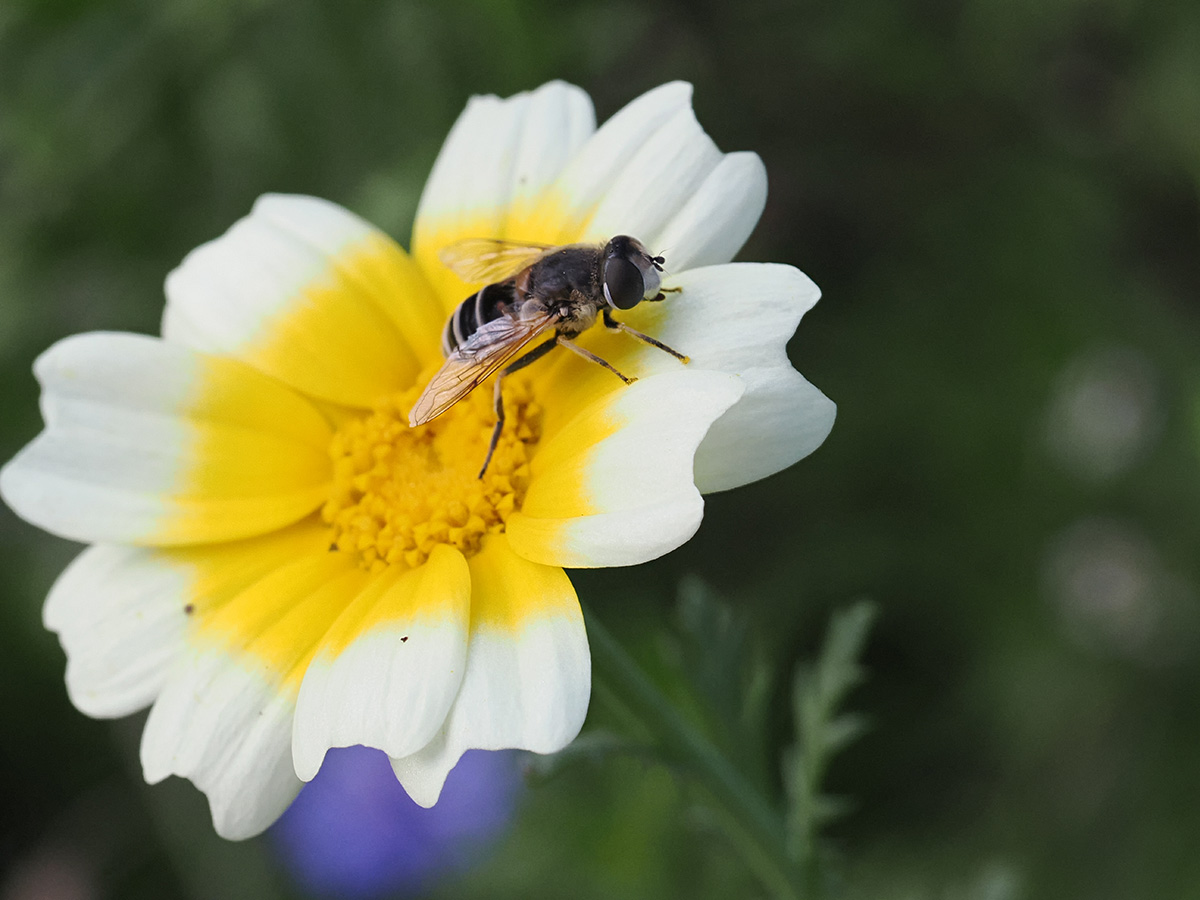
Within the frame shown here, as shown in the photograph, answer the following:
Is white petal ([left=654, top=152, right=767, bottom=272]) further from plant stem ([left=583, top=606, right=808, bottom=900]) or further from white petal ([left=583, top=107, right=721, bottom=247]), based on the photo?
plant stem ([left=583, top=606, right=808, bottom=900])

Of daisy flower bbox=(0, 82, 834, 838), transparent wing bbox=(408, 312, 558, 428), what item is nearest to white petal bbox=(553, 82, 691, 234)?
daisy flower bbox=(0, 82, 834, 838)

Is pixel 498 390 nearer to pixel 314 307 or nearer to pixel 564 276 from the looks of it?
pixel 564 276

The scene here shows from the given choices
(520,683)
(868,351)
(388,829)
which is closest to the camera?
(520,683)

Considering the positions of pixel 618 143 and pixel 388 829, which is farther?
pixel 388 829

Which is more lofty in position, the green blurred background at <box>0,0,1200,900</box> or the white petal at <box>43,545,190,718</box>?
the white petal at <box>43,545,190,718</box>

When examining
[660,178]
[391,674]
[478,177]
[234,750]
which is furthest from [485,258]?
[234,750]

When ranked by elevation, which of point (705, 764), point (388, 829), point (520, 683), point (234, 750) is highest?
point (520, 683)

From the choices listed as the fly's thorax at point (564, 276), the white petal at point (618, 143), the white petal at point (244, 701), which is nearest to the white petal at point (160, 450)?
the white petal at point (244, 701)

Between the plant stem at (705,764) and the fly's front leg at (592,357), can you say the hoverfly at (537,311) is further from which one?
the plant stem at (705,764)
